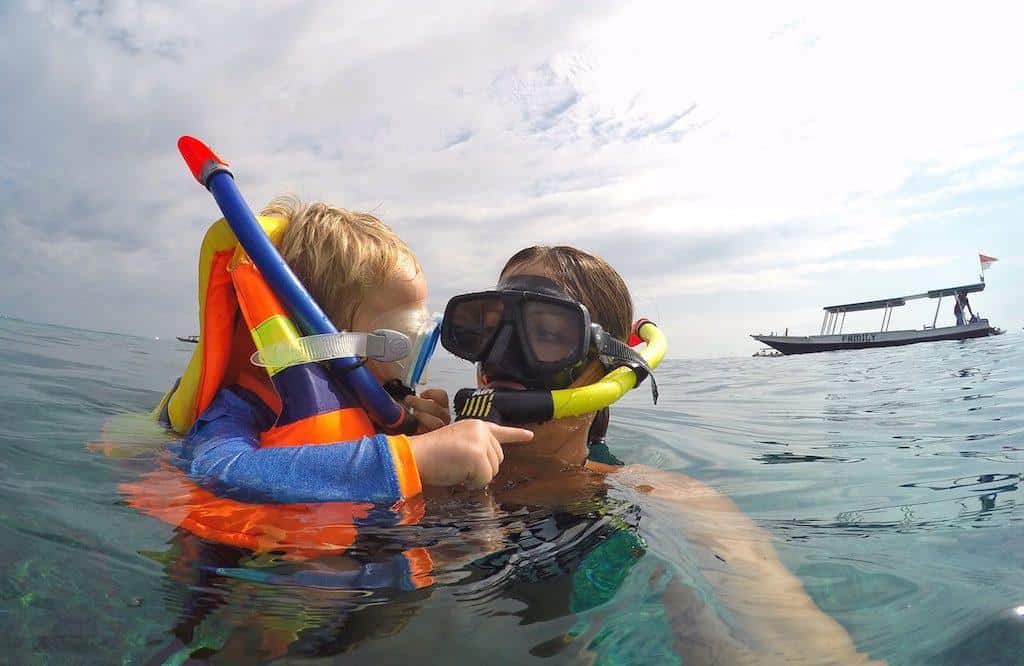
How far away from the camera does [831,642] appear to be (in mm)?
1285

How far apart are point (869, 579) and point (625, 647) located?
0.79 m

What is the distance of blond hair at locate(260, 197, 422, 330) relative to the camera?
2.56 metres

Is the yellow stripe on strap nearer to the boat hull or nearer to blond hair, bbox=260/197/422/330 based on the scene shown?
blond hair, bbox=260/197/422/330

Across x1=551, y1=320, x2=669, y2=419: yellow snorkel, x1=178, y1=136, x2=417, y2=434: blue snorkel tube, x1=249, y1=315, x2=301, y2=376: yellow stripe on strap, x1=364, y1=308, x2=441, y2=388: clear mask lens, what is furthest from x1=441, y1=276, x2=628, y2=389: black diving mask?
x1=249, y1=315, x2=301, y2=376: yellow stripe on strap

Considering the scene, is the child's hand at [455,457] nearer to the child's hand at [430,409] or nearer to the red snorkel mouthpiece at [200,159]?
the child's hand at [430,409]

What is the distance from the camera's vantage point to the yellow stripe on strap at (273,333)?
2109 mm

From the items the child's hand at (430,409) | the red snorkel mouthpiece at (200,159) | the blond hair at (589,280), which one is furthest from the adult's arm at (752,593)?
the red snorkel mouthpiece at (200,159)

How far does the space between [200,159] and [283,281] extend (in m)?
0.67

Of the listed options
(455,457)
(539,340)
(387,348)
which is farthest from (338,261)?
(455,457)

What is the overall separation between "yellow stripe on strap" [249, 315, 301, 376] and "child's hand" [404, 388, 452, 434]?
26.2 inches

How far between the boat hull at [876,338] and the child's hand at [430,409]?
32525 millimetres

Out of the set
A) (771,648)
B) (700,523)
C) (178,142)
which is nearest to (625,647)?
(771,648)

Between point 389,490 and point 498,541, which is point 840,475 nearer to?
point 498,541

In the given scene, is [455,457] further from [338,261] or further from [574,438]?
[338,261]
